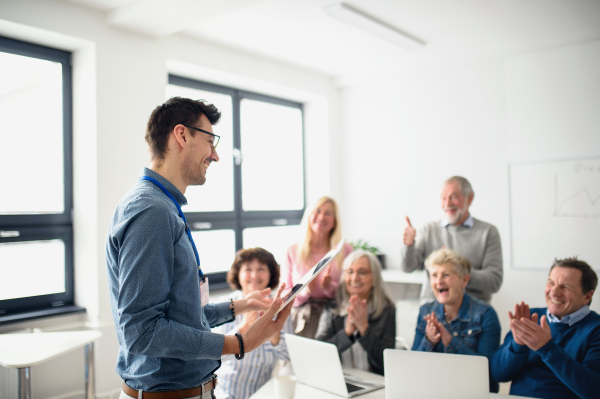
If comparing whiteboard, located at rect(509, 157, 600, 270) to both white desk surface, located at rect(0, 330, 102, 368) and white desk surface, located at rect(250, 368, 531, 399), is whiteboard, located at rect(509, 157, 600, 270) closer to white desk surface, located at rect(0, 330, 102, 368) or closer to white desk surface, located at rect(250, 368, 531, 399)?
white desk surface, located at rect(250, 368, 531, 399)

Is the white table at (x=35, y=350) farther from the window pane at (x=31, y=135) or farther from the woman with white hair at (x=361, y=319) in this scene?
the woman with white hair at (x=361, y=319)

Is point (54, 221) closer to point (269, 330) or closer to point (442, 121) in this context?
point (269, 330)

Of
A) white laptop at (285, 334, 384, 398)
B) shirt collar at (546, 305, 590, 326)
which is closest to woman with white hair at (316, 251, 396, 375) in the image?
white laptop at (285, 334, 384, 398)

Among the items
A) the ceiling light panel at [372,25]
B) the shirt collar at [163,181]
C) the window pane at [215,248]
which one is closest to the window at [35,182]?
the window pane at [215,248]

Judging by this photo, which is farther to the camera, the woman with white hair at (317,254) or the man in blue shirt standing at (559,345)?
the woman with white hair at (317,254)

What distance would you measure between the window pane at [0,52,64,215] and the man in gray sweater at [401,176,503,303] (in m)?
2.57

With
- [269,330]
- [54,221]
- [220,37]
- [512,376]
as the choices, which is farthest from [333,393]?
[220,37]

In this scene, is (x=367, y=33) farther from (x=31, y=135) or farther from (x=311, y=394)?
(x=311, y=394)

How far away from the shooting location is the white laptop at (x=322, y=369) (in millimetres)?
1833

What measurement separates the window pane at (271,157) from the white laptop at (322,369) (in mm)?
3120

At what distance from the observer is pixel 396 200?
525cm

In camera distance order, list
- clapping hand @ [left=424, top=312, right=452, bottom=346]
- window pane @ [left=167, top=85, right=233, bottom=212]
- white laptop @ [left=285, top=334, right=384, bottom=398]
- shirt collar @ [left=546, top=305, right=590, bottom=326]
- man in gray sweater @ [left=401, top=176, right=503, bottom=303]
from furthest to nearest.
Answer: window pane @ [left=167, top=85, right=233, bottom=212]
man in gray sweater @ [left=401, top=176, right=503, bottom=303]
clapping hand @ [left=424, top=312, right=452, bottom=346]
shirt collar @ [left=546, top=305, right=590, bottom=326]
white laptop @ [left=285, top=334, right=384, bottom=398]

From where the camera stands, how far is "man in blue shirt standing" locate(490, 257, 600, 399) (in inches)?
73.0

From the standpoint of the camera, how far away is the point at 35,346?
2527 millimetres
